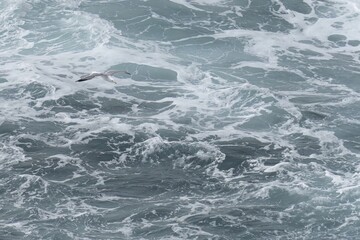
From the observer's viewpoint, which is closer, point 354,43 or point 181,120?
point 181,120

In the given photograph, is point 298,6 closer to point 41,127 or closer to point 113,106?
point 113,106

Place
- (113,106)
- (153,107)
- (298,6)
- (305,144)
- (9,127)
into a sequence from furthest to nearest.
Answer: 1. (298,6)
2. (153,107)
3. (113,106)
4. (9,127)
5. (305,144)

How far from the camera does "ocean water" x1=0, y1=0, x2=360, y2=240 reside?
55.4m

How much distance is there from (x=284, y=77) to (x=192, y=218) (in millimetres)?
24230

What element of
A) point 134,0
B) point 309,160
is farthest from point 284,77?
point 134,0

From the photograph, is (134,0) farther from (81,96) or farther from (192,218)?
(192,218)

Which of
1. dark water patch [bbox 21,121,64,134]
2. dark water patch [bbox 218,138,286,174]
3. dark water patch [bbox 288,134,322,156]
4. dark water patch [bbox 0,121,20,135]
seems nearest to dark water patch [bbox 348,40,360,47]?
dark water patch [bbox 288,134,322,156]

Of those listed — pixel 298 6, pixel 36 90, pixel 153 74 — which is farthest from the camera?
pixel 298 6

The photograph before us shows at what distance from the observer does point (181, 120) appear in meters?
67.6

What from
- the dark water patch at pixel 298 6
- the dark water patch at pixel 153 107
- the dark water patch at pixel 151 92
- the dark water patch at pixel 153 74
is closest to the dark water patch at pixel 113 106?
the dark water patch at pixel 153 107

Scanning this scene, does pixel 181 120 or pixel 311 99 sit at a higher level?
pixel 311 99

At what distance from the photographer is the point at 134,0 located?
90.9 m

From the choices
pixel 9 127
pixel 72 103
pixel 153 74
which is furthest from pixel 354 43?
pixel 9 127

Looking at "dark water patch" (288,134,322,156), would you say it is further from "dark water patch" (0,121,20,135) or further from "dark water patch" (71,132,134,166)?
"dark water patch" (0,121,20,135)
